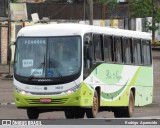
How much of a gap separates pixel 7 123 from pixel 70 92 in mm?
11141

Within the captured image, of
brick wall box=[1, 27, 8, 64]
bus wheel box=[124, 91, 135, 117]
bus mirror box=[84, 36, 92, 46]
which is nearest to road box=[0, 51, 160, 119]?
bus wheel box=[124, 91, 135, 117]

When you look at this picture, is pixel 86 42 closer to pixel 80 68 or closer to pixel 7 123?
pixel 80 68

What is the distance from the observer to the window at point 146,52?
93.5ft

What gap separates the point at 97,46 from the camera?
78.3 feet

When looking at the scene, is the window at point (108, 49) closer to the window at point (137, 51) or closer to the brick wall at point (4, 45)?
the window at point (137, 51)

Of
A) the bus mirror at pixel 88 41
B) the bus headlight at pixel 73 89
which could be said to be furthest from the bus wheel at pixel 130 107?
the bus headlight at pixel 73 89

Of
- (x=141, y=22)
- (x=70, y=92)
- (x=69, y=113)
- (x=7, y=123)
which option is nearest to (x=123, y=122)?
(x=7, y=123)

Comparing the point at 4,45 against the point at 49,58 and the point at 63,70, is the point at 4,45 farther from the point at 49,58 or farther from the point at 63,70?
the point at 63,70

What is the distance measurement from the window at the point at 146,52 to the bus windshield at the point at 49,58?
20.4 feet

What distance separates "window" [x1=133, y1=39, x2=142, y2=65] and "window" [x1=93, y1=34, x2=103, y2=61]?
3253 mm

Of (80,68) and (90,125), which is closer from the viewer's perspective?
(90,125)

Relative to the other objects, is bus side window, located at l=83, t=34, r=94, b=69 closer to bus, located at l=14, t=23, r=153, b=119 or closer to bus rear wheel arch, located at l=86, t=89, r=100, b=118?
bus, located at l=14, t=23, r=153, b=119

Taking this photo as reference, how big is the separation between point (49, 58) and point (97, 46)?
76.3 inches

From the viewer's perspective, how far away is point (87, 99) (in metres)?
22.7
